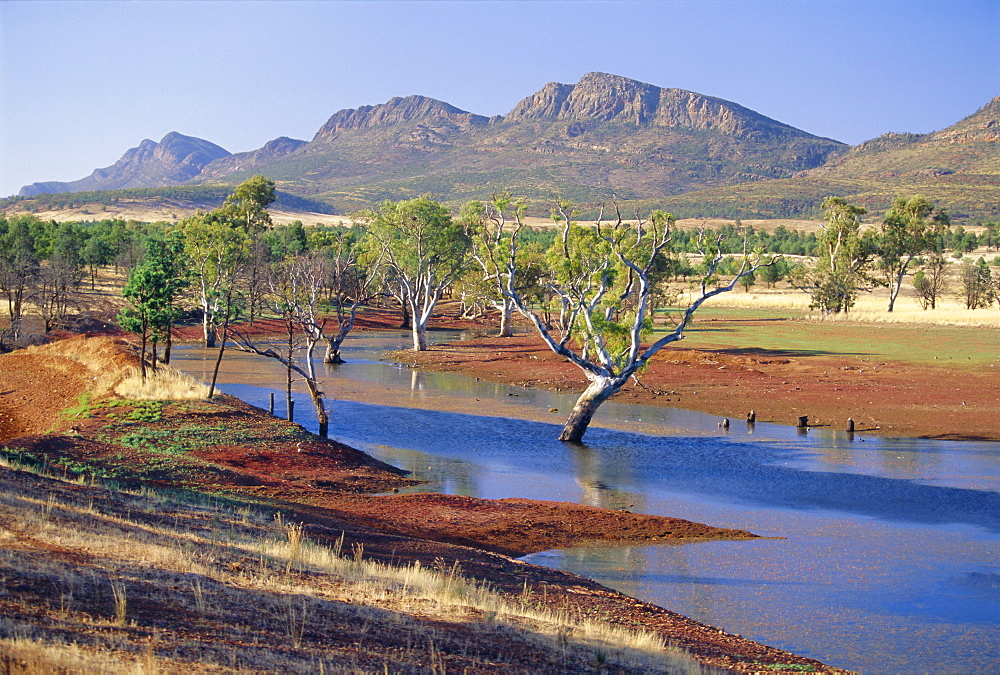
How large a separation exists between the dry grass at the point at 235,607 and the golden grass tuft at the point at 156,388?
17.8 meters

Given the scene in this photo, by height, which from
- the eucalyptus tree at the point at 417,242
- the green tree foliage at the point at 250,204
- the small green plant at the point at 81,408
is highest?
the green tree foliage at the point at 250,204

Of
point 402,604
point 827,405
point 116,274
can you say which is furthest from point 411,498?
point 116,274

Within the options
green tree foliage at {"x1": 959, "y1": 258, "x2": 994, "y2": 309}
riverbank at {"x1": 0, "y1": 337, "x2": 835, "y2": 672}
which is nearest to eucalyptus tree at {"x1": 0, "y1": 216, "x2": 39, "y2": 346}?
riverbank at {"x1": 0, "y1": 337, "x2": 835, "y2": 672}

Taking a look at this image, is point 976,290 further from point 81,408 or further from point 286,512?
point 286,512

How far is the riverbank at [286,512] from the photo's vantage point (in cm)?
1055

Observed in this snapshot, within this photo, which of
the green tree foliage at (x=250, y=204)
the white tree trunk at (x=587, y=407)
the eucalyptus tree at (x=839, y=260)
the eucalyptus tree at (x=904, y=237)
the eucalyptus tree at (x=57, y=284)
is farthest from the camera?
the green tree foliage at (x=250, y=204)

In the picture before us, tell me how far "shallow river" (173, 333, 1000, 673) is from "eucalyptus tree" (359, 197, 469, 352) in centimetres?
2162

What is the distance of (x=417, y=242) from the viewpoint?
6975cm

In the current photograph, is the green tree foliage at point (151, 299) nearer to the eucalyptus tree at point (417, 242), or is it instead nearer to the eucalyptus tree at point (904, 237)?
the eucalyptus tree at point (417, 242)

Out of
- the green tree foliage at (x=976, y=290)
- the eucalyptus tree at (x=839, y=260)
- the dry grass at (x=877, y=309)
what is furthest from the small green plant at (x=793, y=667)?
the green tree foliage at (x=976, y=290)

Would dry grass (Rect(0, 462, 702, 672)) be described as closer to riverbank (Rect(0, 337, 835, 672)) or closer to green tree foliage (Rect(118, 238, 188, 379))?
riverbank (Rect(0, 337, 835, 672))

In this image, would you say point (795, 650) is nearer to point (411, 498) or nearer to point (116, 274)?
point (411, 498)

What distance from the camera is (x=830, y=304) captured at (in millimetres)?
98938

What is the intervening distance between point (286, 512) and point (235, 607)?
864 centimetres
